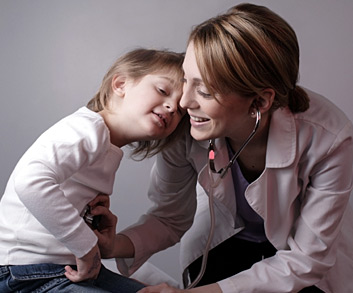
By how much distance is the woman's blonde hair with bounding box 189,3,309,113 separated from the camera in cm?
152

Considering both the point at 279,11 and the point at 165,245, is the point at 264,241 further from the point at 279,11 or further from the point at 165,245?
the point at 279,11

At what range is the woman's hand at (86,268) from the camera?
1.46 metres

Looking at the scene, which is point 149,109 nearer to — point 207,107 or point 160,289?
point 207,107

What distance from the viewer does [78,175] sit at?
5.10ft

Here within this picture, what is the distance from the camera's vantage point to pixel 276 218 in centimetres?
183

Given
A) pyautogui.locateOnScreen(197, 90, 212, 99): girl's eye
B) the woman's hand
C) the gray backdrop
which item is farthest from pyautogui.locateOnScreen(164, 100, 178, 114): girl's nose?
the gray backdrop

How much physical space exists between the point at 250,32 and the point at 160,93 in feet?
1.07

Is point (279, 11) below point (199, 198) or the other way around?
the other way around

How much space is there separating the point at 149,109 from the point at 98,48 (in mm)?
1079

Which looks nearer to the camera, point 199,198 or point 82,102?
point 199,198

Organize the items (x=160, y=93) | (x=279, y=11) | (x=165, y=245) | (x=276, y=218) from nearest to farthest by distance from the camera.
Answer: (x=160, y=93) → (x=276, y=218) → (x=165, y=245) → (x=279, y=11)

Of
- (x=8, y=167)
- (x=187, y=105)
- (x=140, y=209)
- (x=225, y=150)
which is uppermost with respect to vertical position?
(x=187, y=105)

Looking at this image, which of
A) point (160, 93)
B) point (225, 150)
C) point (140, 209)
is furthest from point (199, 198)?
point (140, 209)

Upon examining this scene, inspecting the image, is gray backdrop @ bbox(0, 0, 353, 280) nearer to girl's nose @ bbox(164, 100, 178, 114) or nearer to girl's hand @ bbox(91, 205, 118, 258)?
girl's nose @ bbox(164, 100, 178, 114)
